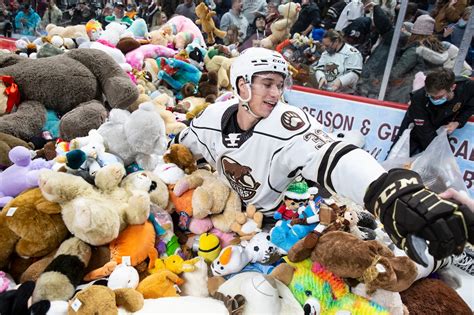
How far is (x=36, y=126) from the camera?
104 inches

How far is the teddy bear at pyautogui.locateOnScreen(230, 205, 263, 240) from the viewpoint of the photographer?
194 cm

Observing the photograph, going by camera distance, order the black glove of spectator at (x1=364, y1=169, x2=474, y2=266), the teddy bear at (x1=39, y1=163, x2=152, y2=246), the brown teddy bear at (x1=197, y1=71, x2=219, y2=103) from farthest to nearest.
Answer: the brown teddy bear at (x1=197, y1=71, x2=219, y2=103) < the teddy bear at (x1=39, y1=163, x2=152, y2=246) < the black glove of spectator at (x1=364, y1=169, x2=474, y2=266)

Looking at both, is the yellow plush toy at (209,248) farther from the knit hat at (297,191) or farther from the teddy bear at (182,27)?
the teddy bear at (182,27)

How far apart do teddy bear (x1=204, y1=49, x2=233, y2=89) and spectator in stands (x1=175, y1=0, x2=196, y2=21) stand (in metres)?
3.00

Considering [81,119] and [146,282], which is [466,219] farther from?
[81,119]

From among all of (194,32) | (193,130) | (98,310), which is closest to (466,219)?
(98,310)

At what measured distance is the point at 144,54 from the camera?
4371 mm

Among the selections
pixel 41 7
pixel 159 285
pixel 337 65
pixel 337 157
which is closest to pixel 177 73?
pixel 337 65

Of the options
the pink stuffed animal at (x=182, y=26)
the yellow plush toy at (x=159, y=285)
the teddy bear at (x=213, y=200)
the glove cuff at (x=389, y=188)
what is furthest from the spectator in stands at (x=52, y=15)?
the glove cuff at (x=389, y=188)

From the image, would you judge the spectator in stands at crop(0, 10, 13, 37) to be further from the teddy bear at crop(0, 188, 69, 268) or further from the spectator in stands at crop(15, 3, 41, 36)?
the teddy bear at crop(0, 188, 69, 268)

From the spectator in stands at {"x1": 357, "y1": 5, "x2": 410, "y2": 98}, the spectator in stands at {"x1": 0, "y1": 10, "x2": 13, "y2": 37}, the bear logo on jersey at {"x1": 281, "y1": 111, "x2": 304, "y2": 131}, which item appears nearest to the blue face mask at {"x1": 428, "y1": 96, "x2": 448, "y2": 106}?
the spectator in stands at {"x1": 357, "y1": 5, "x2": 410, "y2": 98}

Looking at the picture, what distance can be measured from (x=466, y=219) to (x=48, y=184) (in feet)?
5.20

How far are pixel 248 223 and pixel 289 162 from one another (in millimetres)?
431

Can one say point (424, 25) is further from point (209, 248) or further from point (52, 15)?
point (52, 15)
